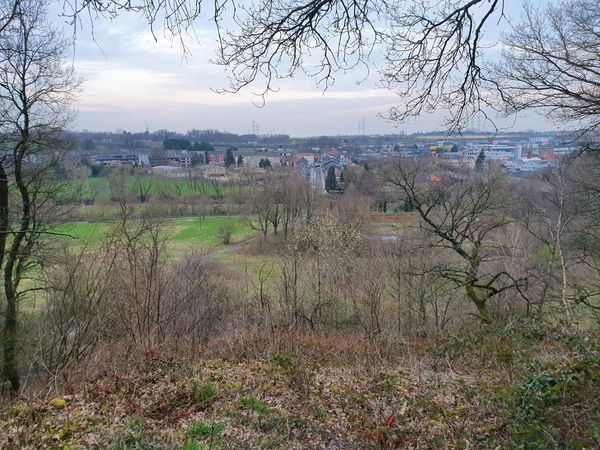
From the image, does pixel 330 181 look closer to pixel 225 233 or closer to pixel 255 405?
pixel 225 233

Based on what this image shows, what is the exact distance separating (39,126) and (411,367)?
8.70 meters

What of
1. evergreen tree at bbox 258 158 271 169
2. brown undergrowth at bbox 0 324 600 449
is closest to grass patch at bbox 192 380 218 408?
brown undergrowth at bbox 0 324 600 449

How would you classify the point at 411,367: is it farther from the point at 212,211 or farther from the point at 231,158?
the point at 231,158

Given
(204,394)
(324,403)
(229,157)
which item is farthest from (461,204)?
(229,157)

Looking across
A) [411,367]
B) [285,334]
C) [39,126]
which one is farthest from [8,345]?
[411,367]

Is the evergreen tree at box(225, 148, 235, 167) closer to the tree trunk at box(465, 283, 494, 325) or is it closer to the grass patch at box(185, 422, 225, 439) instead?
the tree trunk at box(465, 283, 494, 325)

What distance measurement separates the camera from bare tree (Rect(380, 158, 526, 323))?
11.2 m

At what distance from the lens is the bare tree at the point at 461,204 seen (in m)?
11.2

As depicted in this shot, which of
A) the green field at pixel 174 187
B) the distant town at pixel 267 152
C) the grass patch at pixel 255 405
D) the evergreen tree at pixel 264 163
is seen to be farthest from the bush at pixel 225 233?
the grass patch at pixel 255 405

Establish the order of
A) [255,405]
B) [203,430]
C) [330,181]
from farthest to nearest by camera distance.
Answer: [330,181] < [255,405] < [203,430]

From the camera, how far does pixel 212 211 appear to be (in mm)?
39594

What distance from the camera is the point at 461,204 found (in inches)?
479

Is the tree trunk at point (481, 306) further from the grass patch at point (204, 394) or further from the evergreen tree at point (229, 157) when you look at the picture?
the evergreen tree at point (229, 157)

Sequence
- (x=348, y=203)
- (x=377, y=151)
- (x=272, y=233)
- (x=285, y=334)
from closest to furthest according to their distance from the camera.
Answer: (x=285, y=334)
(x=377, y=151)
(x=348, y=203)
(x=272, y=233)
